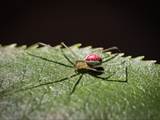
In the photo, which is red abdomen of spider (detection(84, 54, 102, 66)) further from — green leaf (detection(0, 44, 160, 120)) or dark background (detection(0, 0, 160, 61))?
dark background (detection(0, 0, 160, 61))

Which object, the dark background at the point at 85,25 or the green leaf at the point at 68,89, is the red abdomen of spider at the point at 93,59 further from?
the dark background at the point at 85,25

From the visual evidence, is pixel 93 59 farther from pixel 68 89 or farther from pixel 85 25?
pixel 85 25

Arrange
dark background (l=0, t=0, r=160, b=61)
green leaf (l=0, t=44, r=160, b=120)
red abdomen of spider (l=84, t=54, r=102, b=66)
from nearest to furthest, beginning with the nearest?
green leaf (l=0, t=44, r=160, b=120), red abdomen of spider (l=84, t=54, r=102, b=66), dark background (l=0, t=0, r=160, b=61)

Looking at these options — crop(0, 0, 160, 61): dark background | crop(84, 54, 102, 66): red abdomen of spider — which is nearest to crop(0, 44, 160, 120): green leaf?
crop(84, 54, 102, 66): red abdomen of spider

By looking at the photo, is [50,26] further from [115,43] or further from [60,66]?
[60,66]

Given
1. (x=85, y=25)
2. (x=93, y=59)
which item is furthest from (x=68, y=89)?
(x=85, y=25)
